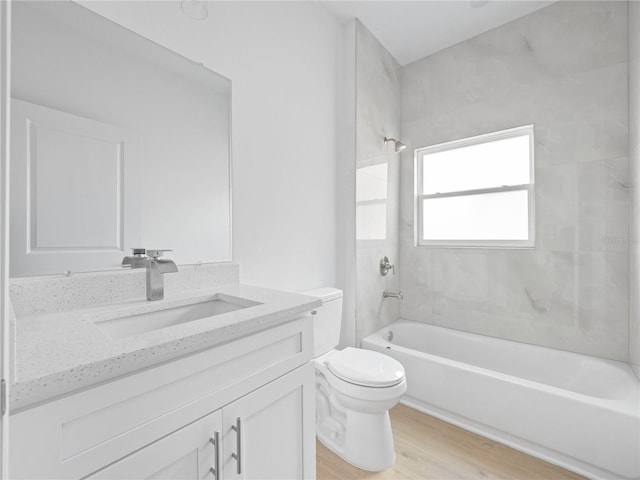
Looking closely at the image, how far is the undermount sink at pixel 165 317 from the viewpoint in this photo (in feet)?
3.04

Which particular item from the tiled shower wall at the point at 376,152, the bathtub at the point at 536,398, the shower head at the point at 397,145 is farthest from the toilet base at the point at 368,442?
the shower head at the point at 397,145

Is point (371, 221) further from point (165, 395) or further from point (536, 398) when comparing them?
point (165, 395)

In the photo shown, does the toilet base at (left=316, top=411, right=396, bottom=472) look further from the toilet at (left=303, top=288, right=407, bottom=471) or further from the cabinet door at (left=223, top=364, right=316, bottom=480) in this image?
the cabinet door at (left=223, top=364, right=316, bottom=480)

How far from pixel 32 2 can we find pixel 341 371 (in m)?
1.83

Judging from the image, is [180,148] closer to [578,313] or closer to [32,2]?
[32,2]

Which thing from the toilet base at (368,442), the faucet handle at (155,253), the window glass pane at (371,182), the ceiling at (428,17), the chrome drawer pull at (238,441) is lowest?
the toilet base at (368,442)

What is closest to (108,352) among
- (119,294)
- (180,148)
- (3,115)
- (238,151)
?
(3,115)

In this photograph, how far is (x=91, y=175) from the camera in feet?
3.30

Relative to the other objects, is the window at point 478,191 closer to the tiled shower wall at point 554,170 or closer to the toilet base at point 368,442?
the tiled shower wall at point 554,170

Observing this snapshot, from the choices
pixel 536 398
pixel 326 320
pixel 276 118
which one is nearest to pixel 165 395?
pixel 326 320

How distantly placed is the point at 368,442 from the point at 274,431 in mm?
807

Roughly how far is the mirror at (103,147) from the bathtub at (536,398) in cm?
156

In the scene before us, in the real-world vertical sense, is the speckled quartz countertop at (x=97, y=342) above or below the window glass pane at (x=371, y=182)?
below

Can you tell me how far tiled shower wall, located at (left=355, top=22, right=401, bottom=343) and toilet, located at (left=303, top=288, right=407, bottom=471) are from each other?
0.52m
